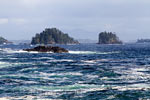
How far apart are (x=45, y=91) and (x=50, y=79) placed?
9.48 meters

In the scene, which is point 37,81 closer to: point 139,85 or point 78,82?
point 78,82

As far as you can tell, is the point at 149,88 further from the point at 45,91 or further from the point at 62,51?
the point at 62,51

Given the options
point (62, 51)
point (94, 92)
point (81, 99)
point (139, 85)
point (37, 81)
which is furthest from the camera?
point (62, 51)

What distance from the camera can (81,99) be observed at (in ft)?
98.0

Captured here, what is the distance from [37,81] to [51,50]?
93024mm

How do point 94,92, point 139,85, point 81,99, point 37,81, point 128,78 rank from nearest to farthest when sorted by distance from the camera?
1. point 81,99
2. point 94,92
3. point 139,85
4. point 37,81
5. point 128,78

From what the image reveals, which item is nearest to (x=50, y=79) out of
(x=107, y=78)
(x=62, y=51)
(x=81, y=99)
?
(x=107, y=78)

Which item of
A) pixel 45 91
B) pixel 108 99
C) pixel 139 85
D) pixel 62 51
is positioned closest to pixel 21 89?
pixel 45 91

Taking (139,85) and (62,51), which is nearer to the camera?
(139,85)

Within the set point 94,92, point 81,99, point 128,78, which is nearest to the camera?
point 81,99

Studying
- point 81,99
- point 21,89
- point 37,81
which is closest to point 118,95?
point 81,99

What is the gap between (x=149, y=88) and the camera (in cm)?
3534

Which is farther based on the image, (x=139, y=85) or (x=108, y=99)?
(x=139, y=85)

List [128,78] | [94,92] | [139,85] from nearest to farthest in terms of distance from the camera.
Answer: [94,92] < [139,85] < [128,78]
